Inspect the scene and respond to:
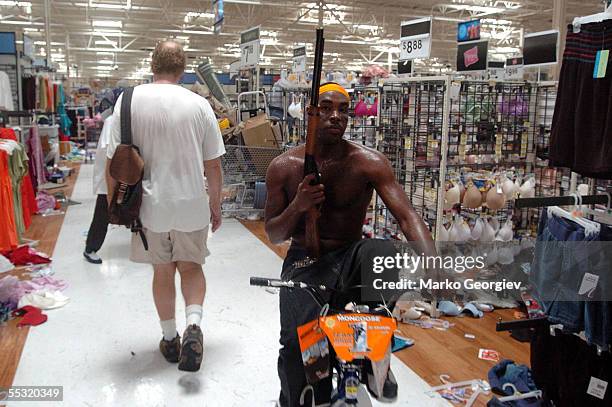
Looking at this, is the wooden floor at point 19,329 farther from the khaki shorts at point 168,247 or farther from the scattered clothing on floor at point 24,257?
the khaki shorts at point 168,247

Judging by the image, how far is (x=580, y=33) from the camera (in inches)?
105

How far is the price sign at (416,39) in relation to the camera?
4.96 metres

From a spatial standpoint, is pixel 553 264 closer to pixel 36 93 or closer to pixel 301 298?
pixel 301 298

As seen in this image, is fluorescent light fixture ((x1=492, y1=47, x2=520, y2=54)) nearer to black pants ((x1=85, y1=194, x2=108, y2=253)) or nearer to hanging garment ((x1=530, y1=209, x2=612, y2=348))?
black pants ((x1=85, y1=194, x2=108, y2=253))

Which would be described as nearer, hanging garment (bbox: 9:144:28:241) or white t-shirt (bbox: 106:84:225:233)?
white t-shirt (bbox: 106:84:225:233)

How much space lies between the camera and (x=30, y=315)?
13.3 feet

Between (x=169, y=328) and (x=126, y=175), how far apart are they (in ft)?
3.37

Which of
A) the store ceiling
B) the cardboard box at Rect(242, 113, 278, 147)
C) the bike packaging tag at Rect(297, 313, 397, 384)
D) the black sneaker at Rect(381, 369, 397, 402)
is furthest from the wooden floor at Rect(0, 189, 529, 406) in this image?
the store ceiling

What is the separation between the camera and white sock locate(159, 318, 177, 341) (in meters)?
3.37

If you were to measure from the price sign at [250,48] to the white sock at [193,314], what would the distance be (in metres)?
5.55

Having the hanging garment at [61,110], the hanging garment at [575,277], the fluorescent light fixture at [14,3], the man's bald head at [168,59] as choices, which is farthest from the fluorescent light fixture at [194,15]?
the hanging garment at [575,277]

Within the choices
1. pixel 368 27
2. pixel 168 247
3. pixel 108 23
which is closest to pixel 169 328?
pixel 168 247

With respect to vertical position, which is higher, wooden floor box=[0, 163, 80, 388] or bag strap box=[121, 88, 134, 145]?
bag strap box=[121, 88, 134, 145]

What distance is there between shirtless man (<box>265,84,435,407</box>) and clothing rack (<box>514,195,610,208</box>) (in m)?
0.62
